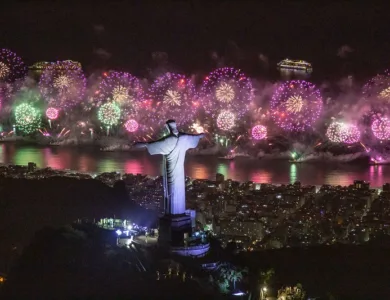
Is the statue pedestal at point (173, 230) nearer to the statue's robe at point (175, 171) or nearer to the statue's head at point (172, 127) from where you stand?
the statue's robe at point (175, 171)

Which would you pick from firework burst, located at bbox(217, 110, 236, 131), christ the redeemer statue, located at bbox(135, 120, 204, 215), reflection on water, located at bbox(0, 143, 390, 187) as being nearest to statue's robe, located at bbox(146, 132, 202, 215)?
christ the redeemer statue, located at bbox(135, 120, 204, 215)

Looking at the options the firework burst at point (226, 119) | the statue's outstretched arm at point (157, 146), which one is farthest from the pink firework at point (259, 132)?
the statue's outstretched arm at point (157, 146)

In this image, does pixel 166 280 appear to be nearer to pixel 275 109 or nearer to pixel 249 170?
pixel 249 170

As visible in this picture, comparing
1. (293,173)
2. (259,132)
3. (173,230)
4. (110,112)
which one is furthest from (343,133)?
(173,230)

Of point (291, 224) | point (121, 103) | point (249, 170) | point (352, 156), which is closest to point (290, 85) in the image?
point (352, 156)

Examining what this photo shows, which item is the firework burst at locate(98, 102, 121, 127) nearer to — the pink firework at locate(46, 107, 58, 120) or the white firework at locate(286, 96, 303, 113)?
the pink firework at locate(46, 107, 58, 120)

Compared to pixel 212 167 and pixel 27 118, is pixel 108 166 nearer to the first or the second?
pixel 212 167
